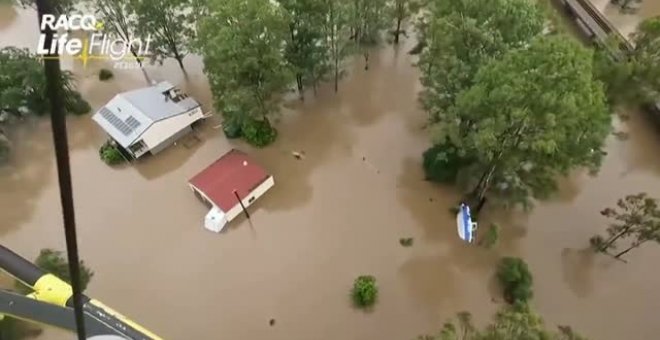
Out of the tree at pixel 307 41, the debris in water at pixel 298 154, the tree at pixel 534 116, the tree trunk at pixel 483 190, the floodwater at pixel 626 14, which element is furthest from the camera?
the floodwater at pixel 626 14

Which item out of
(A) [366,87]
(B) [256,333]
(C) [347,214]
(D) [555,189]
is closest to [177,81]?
(A) [366,87]

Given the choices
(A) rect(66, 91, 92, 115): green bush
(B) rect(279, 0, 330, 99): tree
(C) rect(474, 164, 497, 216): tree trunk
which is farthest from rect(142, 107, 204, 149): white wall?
(C) rect(474, 164, 497, 216): tree trunk

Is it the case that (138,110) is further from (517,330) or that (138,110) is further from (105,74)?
(517,330)

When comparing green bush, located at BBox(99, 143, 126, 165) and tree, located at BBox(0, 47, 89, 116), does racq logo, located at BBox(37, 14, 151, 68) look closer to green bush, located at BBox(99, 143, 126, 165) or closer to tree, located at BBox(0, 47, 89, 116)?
tree, located at BBox(0, 47, 89, 116)

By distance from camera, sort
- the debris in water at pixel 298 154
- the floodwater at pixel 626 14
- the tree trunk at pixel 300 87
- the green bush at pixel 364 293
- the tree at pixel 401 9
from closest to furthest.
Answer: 1. the green bush at pixel 364 293
2. the debris in water at pixel 298 154
3. the tree trunk at pixel 300 87
4. the tree at pixel 401 9
5. the floodwater at pixel 626 14

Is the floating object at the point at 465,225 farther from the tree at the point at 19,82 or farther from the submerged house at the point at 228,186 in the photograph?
the tree at the point at 19,82

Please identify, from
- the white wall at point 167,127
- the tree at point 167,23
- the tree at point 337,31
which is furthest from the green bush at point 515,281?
the tree at point 167,23

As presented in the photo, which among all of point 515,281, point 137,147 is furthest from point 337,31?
point 515,281
